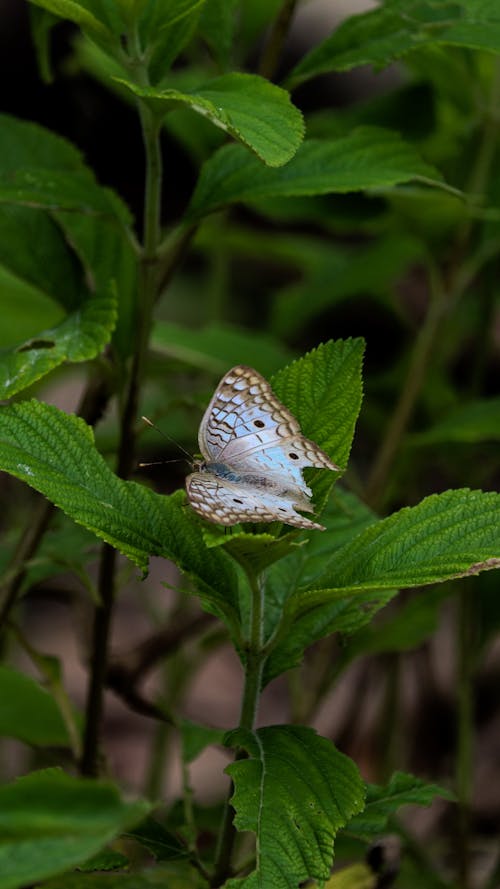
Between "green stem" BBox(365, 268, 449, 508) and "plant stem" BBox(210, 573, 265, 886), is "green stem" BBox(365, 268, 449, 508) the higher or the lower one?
the higher one

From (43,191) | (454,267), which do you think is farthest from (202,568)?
(454,267)

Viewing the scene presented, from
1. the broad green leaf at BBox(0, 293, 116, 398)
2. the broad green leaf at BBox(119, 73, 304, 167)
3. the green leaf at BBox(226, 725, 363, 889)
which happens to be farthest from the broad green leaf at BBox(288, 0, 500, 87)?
the green leaf at BBox(226, 725, 363, 889)

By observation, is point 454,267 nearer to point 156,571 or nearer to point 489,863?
point 489,863

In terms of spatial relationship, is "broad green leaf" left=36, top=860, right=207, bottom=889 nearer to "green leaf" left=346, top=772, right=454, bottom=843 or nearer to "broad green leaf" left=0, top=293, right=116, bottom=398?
"green leaf" left=346, top=772, right=454, bottom=843

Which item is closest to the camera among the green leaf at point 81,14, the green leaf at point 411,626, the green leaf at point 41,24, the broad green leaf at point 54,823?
the broad green leaf at point 54,823

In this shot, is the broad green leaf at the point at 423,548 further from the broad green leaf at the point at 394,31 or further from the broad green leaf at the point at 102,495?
the broad green leaf at the point at 394,31

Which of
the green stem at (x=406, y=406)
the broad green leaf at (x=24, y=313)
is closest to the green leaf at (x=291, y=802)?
the green stem at (x=406, y=406)
